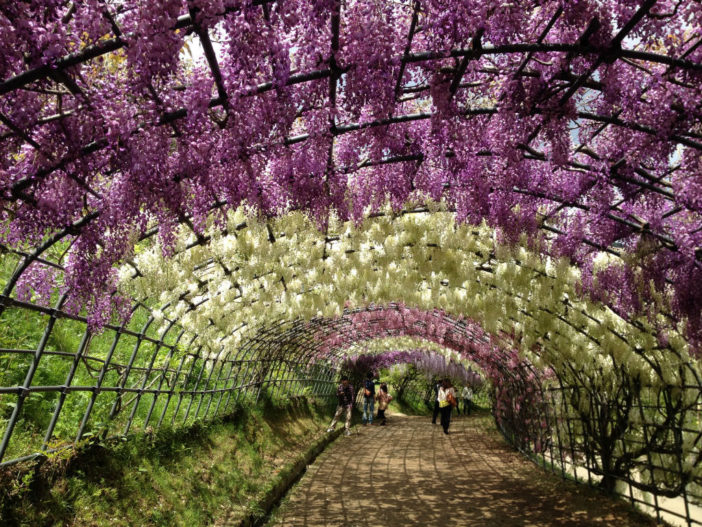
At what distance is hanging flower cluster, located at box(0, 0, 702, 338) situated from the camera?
221 cm

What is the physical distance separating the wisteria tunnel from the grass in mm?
300

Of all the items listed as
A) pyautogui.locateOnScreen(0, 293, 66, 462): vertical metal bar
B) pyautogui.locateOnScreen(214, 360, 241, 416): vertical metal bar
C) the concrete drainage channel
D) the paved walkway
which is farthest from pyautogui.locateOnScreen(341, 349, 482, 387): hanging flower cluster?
pyautogui.locateOnScreen(0, 293, 66, 462): vertical metal bar

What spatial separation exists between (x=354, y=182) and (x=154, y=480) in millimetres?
4135

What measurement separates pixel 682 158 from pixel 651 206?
734 mm

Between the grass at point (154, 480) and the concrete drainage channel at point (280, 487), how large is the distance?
0.42 feet

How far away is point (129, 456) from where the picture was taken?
21.4 feet

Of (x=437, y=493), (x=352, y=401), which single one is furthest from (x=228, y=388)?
(x=352, y=401)

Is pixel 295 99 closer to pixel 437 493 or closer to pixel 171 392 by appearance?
pixel 171 392

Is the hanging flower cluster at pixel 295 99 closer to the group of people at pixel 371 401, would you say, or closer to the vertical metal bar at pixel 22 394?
the vertical metal bar at pixel 22 394

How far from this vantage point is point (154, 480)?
6.70 m

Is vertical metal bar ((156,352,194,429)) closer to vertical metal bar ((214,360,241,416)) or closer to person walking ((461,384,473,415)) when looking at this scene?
vertical metal bar ((214,360,241,416))

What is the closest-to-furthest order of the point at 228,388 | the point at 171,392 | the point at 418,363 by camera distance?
the point at 171,392 → the point at 228,388 → the point at 418,363

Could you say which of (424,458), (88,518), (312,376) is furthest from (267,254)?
(312,376)

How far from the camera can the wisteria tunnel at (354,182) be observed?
2494 mm
